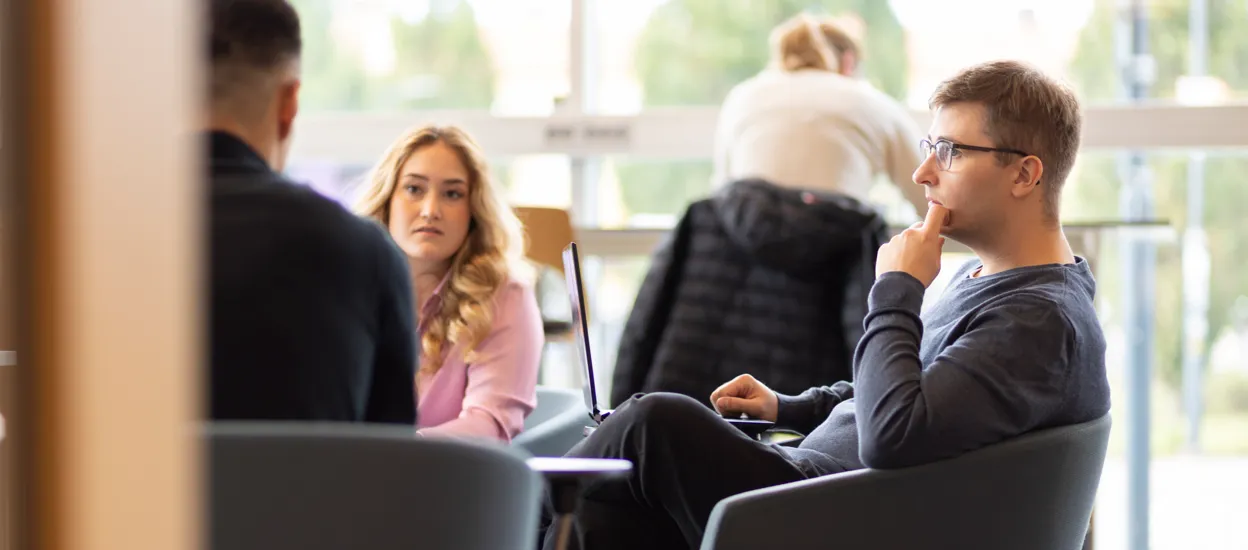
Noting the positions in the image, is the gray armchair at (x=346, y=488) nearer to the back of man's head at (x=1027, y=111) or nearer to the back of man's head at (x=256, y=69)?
the back of man's head at (x=256, y=69)

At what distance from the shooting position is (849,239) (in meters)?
Result: 2.99

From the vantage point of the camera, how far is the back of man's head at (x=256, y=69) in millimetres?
1145

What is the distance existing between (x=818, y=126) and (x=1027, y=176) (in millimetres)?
1524

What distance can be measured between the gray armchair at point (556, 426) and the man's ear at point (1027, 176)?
0.87m

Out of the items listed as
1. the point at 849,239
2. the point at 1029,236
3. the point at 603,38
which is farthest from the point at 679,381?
the point at 603,38

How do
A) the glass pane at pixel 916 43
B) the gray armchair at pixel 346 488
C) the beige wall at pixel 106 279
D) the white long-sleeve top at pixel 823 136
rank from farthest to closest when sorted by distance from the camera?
1. the glass pane at pixel 916 43
2. the white long-sleeve top at pixel 823 136
3. the gray armchair at pixel 346 488
4. the beige wall at pixel 106 279

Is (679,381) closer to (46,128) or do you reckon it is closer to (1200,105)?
(1200,105)

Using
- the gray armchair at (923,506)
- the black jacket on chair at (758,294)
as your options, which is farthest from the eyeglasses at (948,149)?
the black jacket on chair at (758,294)

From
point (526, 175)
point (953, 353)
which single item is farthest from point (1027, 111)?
point (526, 175)

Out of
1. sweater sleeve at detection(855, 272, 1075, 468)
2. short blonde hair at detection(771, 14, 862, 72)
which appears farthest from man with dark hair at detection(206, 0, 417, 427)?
short blonde hair at detection(771, 14, 862, 72)

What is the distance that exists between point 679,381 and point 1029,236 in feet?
4.60

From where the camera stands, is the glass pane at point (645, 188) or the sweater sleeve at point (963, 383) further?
the glass pane at point (645, 188)

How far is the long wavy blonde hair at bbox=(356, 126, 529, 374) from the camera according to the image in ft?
7.50

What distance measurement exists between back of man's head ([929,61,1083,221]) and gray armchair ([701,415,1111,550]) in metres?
0.36
